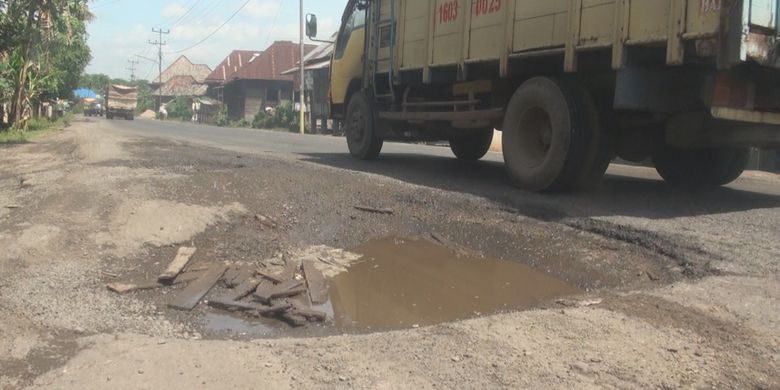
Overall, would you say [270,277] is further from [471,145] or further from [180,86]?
[180,86]

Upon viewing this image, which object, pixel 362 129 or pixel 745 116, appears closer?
pixel 745 116

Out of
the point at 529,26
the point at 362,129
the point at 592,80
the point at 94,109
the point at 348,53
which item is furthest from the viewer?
the point at 94,109

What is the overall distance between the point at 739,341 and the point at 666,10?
10.7ft

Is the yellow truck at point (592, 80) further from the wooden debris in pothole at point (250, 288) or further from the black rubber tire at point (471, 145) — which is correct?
the wooden debris in pothole at point (250, 288)

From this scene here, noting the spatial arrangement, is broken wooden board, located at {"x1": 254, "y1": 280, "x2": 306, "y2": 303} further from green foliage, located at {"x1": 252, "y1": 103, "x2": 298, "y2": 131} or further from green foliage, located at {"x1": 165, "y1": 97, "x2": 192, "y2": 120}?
green foliage, located at {"x1": 165, "y1": 97, "x2": 192, "y2": 120}

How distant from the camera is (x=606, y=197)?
22.6 ft

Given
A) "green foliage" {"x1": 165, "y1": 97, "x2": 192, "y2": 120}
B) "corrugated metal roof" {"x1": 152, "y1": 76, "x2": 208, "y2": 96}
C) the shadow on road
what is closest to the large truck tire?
the shadow on road

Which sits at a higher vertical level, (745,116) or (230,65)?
(230,65)

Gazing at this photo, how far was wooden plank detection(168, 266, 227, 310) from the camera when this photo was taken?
414 cm

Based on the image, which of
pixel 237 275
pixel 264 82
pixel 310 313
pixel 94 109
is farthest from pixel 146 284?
pixel 94 109

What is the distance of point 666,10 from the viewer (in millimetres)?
5484

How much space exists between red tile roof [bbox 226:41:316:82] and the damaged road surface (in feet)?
140

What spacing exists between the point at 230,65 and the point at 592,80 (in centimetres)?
5969

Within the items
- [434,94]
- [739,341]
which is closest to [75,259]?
[739,341]
